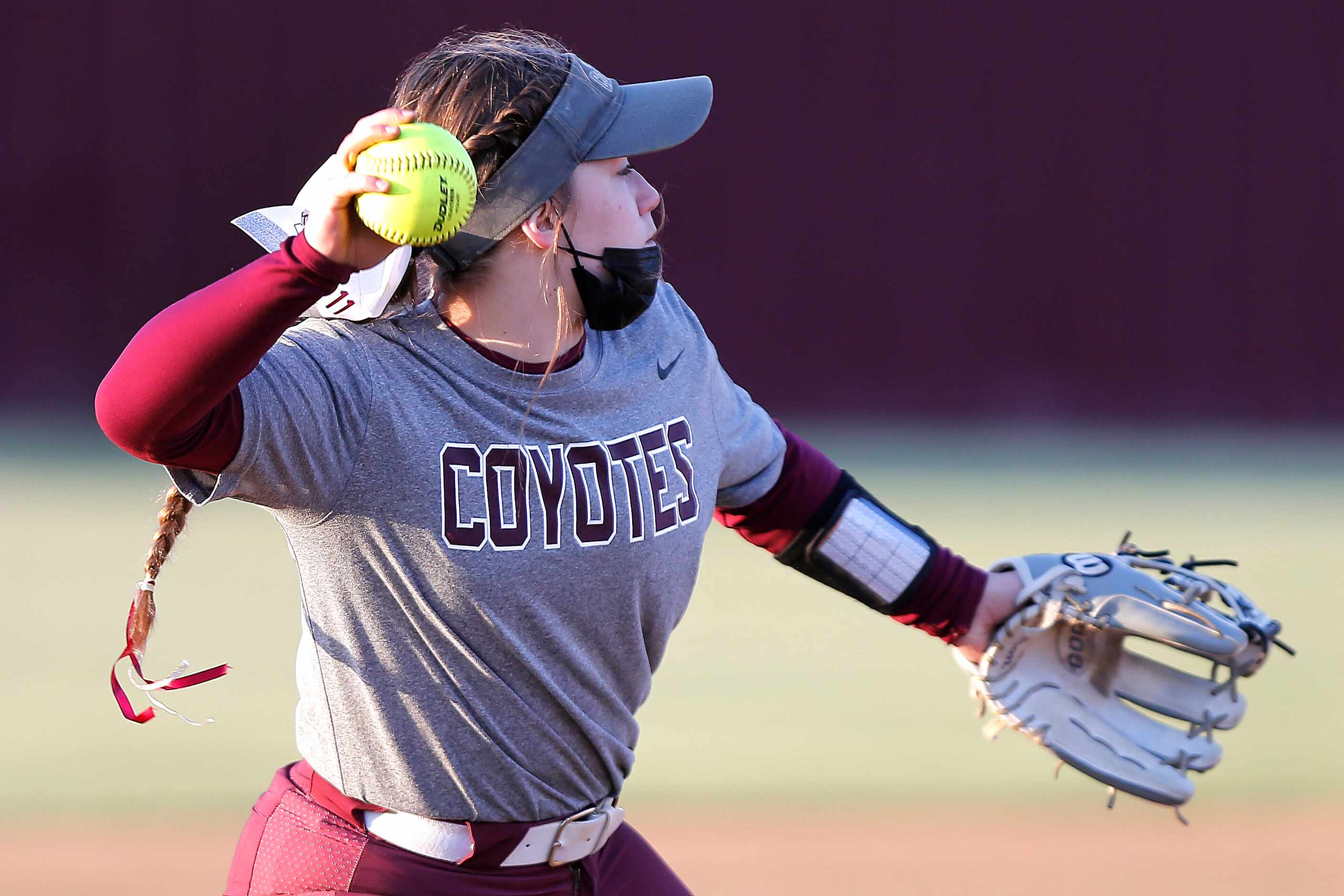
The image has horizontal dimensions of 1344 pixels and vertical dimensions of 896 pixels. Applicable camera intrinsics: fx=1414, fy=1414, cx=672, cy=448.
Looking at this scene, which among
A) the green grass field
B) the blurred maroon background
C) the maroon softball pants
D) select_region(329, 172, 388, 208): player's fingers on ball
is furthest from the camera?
the blurred maroon background

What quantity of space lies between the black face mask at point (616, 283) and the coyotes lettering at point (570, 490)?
16 centimetres

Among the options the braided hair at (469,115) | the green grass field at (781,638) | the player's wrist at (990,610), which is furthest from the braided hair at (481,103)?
the green grass field at (781,638)

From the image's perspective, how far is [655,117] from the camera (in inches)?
75.6

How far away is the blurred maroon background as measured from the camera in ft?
28.4

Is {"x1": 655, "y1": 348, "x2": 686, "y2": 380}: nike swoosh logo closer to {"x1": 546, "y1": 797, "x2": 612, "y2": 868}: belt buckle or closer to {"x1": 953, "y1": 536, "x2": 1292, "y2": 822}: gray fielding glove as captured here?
{"x1": 546, "y1": 797, "x2": 612, "y2": 868}: belt buckle

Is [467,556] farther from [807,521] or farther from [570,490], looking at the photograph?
[807,521]

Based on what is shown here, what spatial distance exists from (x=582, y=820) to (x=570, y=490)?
0.44 metres

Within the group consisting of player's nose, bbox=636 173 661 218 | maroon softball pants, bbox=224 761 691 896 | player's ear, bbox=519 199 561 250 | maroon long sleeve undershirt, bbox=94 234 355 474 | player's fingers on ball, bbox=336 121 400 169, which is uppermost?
player's fingers on ball, bbox=336 121 400 169

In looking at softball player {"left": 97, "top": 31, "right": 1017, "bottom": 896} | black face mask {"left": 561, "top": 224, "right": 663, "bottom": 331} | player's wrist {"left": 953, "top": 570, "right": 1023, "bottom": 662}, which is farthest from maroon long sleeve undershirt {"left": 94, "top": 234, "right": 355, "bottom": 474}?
player's wrist {"left": 953, "top": 570, "right": 1023, "bottom": 662}

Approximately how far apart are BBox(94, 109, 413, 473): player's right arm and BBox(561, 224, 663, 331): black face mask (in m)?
0.51

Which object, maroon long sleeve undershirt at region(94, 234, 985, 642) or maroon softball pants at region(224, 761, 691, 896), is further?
maroon softball pants at region(224, 761, 691, 896)

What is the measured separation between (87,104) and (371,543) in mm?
8115

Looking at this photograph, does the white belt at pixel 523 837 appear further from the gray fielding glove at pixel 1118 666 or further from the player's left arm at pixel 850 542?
the gray fielding glove at pixel 1118 666

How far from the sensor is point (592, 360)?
1.90 metres
